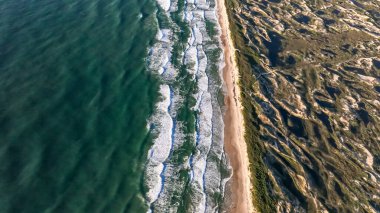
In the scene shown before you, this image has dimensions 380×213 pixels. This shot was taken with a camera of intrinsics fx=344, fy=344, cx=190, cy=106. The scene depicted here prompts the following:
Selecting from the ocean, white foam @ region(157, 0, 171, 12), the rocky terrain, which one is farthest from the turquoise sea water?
the rocky terrain

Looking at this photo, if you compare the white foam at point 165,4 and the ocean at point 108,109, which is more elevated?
the white foam at point 165,4

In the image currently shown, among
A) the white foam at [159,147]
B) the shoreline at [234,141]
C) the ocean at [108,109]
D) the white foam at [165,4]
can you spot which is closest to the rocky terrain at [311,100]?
the shoreline at [234,141]

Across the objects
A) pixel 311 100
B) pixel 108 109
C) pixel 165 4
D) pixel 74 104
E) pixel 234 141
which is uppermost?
pixel 165 4

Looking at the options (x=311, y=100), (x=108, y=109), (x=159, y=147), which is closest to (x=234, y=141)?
(x=159, y=147)

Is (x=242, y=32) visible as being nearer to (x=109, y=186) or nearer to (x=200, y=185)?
(x=200, y=185)

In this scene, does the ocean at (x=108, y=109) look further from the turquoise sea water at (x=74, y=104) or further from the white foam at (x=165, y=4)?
the white foam at (x=165, y=4)

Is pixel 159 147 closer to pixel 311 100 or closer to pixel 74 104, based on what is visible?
pixel 74 104

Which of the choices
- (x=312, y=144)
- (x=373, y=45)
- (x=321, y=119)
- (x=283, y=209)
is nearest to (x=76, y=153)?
(x=283, y=209)
